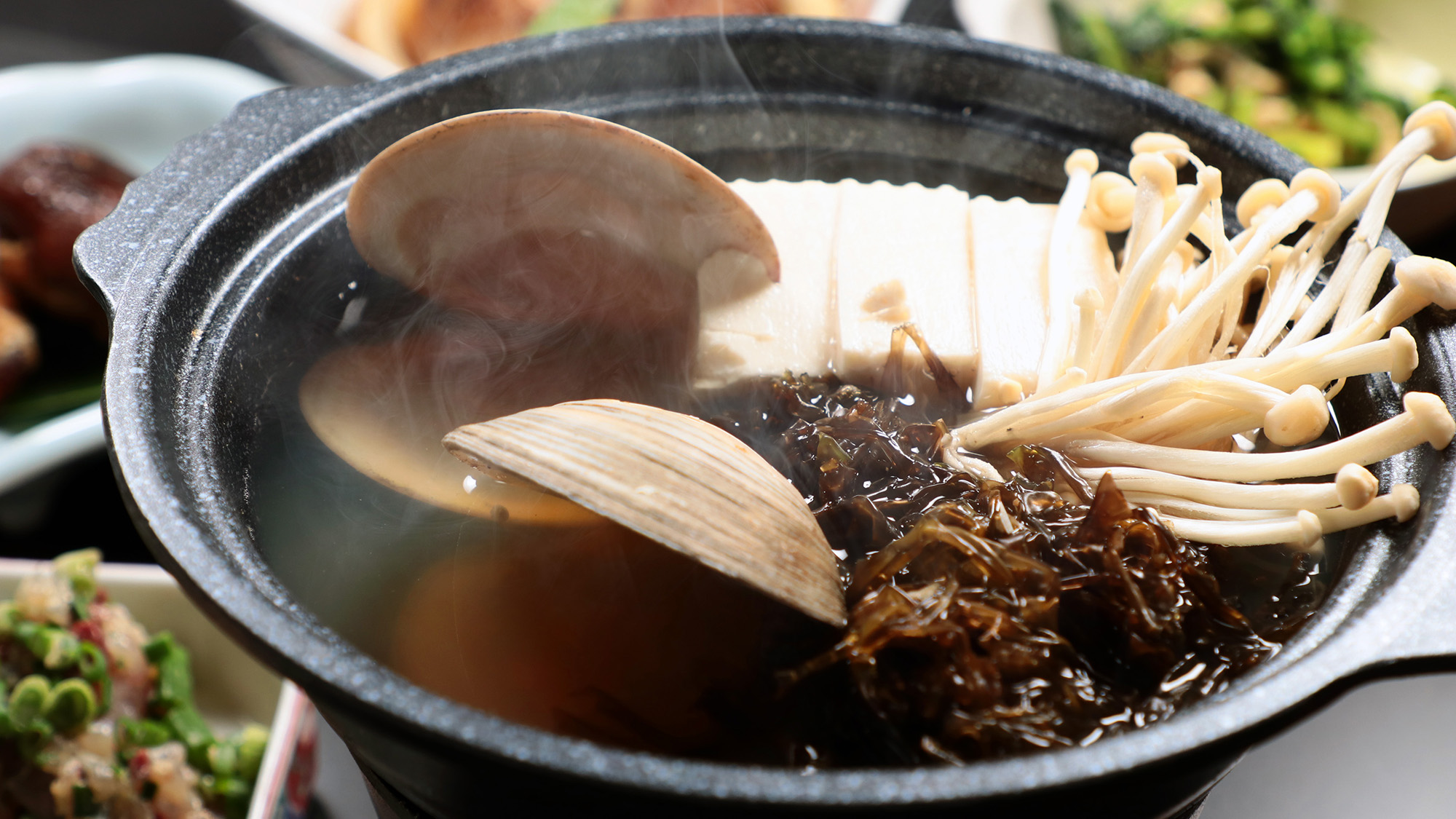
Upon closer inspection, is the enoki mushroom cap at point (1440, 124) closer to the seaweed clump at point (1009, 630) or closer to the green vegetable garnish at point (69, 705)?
the seaweed clump at point (1009, 630)

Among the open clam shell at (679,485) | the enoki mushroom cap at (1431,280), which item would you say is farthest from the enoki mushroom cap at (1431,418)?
the open clam shell at (679,485)

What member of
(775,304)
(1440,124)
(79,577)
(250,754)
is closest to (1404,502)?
(1440,124)

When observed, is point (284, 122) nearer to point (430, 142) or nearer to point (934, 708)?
point (430, 142)

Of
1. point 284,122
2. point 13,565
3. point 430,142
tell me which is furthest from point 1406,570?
point 13,565

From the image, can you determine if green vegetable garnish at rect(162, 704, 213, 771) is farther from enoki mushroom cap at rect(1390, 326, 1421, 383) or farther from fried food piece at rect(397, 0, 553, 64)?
fried food piece at rect(397, 0, 553, 64)

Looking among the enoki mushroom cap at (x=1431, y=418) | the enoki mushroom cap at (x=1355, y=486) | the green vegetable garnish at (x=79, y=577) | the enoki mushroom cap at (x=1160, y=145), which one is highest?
the enoki mushroom cap at (x=1160, y=145)

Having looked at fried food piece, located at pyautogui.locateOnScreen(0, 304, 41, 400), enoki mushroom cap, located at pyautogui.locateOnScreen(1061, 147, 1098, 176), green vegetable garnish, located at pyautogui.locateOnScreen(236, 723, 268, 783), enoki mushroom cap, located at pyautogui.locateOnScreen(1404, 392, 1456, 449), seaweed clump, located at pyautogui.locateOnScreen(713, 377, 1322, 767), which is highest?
enoki mushroom cap, located at pyautogui.locateOnScreen(1061, 147, 1098, 176)

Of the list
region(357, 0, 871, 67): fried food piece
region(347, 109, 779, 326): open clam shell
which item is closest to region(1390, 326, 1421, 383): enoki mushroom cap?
region(347, 109, 779, 326): open clam shell
